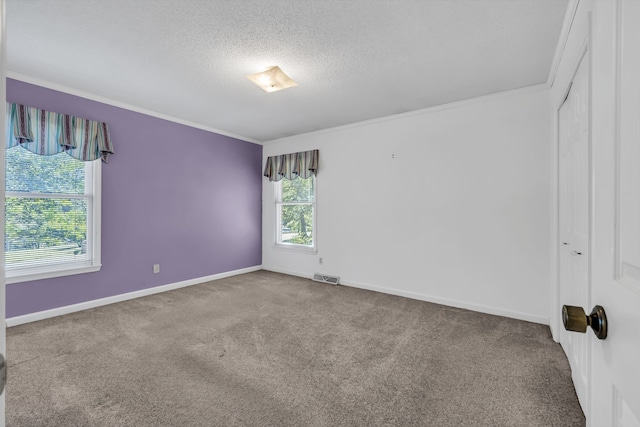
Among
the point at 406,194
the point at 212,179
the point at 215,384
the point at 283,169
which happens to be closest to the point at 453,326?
the point at 406,194

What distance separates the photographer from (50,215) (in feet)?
10.1

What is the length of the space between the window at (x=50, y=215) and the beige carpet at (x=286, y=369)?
23.1 inches

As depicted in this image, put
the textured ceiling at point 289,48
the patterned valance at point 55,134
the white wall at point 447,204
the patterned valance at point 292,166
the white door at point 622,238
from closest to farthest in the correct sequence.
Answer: the white door at point 622,238, the textured ceiling at point 289,48, the patterned valance at point 55,134, the white wall at point 447,204, the patterned valance at point 292,166

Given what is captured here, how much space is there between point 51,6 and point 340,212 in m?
3.54

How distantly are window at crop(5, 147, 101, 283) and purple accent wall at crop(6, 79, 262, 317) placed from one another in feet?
0.36

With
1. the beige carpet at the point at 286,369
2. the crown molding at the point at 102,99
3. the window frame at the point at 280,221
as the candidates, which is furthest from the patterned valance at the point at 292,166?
the beige carpet at the point at 286,369

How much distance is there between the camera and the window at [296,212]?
491cm

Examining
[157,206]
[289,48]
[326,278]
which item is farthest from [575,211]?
[157,206]

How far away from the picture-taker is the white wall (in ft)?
9.86

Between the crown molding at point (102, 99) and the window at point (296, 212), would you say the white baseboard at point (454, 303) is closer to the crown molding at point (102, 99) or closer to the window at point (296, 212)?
the window at point (296, 212)

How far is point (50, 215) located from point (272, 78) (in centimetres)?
277

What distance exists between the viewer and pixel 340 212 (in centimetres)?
444

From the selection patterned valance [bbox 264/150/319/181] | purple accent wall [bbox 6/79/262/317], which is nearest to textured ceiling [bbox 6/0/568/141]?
purple accent wall [bbox 6/79/262/317]

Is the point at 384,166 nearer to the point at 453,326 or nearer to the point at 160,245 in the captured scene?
the point at 453,326
